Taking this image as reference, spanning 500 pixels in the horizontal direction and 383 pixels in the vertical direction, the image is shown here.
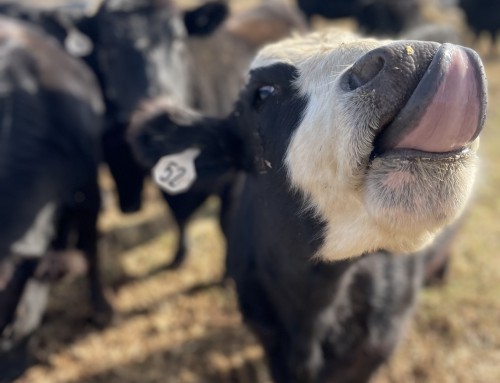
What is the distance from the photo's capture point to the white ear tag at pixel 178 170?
231 cm

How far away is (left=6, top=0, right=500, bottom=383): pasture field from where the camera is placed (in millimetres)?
3629

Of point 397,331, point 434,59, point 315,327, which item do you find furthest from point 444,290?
point 434,59

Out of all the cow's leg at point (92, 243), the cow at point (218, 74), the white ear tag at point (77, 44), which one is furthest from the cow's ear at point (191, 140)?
the white ear tag at point (77, 44)

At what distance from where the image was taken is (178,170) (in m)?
2.34

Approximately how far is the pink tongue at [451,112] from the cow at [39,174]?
7.79 ft

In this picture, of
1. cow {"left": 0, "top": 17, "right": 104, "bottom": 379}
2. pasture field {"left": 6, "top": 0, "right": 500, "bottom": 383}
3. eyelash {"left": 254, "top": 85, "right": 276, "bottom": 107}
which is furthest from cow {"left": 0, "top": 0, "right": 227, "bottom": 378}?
eyelash {"left": 254, "top": 85, "right": 276, "bottom": 107}

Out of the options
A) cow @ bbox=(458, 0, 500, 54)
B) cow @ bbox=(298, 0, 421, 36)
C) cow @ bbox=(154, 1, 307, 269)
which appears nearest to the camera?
cow @ bbox=(154, 1, 307, 269)

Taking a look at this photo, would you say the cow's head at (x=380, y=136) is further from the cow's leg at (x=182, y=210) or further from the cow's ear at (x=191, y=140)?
the cow's leg at (x=182, y=210)

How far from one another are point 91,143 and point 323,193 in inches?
95.0

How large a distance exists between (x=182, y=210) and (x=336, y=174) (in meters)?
3.04

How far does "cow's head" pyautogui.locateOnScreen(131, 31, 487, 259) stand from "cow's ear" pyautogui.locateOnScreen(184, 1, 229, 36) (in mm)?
2926

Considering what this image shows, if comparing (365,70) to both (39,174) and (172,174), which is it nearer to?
(172,174)

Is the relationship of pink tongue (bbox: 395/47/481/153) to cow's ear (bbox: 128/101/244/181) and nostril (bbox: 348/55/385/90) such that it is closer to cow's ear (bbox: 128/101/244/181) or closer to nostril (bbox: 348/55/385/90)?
nostril (bbox: 348/55/385/90)

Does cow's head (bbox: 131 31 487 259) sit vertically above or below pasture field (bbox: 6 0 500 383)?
above
